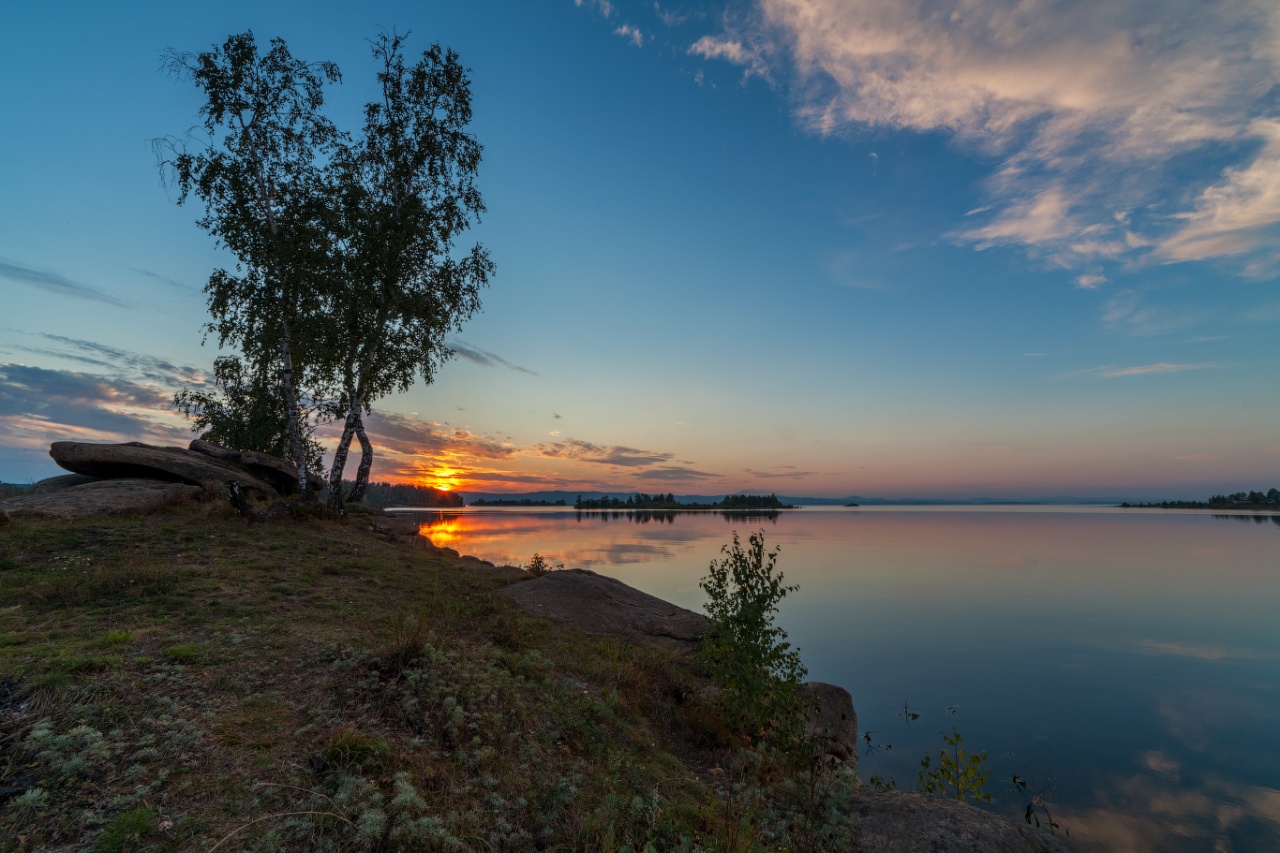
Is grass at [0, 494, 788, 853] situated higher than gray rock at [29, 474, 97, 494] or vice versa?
gray rock at [29, 474, 97, 494]

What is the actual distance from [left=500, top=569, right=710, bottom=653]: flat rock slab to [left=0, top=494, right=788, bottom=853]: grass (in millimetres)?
3316

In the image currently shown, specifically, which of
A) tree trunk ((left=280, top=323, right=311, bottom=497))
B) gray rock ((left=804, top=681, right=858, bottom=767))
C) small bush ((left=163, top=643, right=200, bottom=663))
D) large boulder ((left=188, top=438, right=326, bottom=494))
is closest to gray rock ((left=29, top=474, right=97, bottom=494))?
large boulder ((left=188, top=438, right=326, bottom=494))

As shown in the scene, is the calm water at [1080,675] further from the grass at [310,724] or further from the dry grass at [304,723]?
the dry grass at [304,723]

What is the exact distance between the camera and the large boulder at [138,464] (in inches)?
781

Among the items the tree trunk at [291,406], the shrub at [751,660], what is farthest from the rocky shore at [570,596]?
the tree trunk at [291,406]

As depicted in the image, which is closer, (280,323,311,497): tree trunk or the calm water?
the calm water

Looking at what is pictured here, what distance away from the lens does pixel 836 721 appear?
12281mm

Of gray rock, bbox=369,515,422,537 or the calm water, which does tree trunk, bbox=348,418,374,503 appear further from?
the calm water

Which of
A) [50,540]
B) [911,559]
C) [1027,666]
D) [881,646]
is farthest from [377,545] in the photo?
[911,559]

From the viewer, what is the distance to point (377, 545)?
1966 centimetres

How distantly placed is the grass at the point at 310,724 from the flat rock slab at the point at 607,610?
332 centimetres

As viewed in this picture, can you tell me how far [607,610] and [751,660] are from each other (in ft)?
25.1

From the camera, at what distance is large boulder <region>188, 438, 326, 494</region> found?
985 inches

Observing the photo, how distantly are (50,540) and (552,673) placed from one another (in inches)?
527
